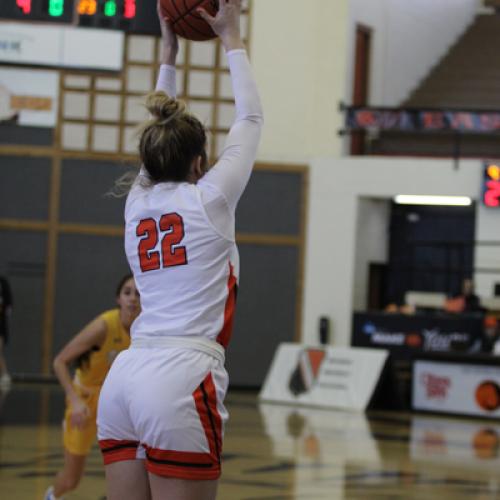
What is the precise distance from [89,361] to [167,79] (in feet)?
11.5

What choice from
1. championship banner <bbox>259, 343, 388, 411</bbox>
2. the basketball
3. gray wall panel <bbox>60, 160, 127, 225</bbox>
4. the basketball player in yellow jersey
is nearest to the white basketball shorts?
the basketball

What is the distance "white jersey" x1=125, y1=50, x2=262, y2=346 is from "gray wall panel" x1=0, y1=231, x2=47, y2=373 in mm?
15801

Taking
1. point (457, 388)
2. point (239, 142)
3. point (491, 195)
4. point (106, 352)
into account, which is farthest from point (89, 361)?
point (491, 195)

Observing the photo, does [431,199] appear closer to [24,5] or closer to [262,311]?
[262,311]

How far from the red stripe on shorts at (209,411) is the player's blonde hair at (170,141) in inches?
23.4

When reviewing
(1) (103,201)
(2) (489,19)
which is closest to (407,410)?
(1) (103,201)

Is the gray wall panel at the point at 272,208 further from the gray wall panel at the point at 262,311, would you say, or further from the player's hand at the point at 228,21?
the player's hand at the point at 228,21

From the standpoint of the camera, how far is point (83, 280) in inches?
754

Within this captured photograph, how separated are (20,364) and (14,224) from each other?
2187mm

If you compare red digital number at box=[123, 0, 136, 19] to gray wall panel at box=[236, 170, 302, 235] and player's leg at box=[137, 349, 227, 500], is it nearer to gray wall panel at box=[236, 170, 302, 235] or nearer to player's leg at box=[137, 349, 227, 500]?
player's leg at box=[137, 349, 227, 500]

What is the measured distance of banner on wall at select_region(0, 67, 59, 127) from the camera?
18.9 metres

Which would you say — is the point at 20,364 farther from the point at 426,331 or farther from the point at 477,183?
the point at 477,183

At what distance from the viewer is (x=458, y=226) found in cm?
2223

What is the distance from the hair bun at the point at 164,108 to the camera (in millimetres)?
3422
